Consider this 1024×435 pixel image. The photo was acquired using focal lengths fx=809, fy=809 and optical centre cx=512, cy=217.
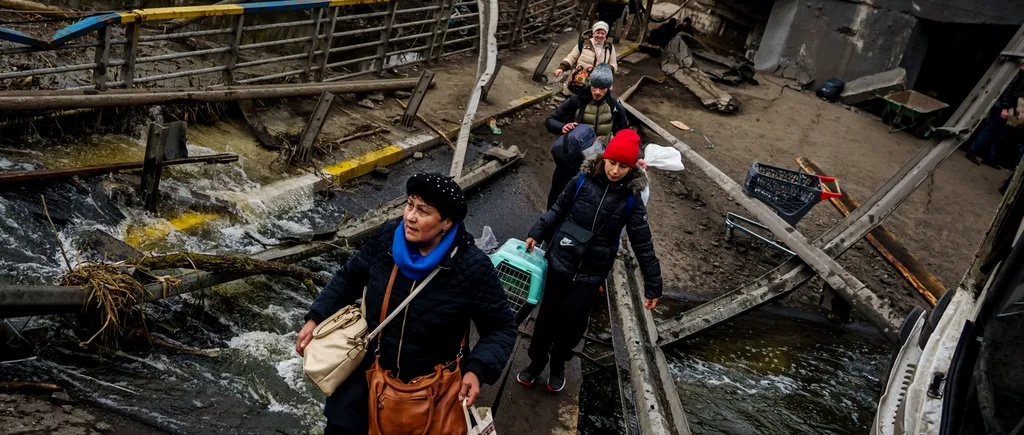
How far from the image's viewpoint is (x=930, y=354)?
4.49 metres

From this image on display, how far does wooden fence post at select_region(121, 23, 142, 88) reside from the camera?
299 inches

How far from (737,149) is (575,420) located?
9.00 meters

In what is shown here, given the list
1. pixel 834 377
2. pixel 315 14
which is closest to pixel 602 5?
pixel 315 14

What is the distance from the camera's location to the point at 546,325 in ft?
17.3

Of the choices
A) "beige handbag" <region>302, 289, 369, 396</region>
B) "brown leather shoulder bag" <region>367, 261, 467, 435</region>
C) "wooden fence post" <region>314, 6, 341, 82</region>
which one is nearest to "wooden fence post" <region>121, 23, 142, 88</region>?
"wooden fence post" <region>314, 6, 341, 82</region>

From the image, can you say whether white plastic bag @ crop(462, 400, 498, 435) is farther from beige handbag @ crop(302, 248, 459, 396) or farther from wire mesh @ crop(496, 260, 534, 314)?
wire mesh @ crop(496, 260, 534, 314)

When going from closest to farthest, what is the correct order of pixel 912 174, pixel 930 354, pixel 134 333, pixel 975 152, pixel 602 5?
pixel 930 354 < pixel 134 333 < pixel 912 174 < pixel 975 152 < pixel 602 5

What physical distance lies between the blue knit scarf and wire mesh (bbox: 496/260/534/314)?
189cm

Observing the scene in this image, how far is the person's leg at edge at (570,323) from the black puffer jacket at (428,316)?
1621 mm

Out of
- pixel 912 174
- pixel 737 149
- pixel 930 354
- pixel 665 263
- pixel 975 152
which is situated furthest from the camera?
pixel 975 152

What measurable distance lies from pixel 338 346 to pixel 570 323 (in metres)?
2.18

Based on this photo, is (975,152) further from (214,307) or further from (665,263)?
(214,307)

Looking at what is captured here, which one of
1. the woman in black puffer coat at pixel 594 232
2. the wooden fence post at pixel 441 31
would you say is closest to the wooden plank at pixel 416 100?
the wooden fence post at pixel 441 31

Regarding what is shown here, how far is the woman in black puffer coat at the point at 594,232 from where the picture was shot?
195 inches
